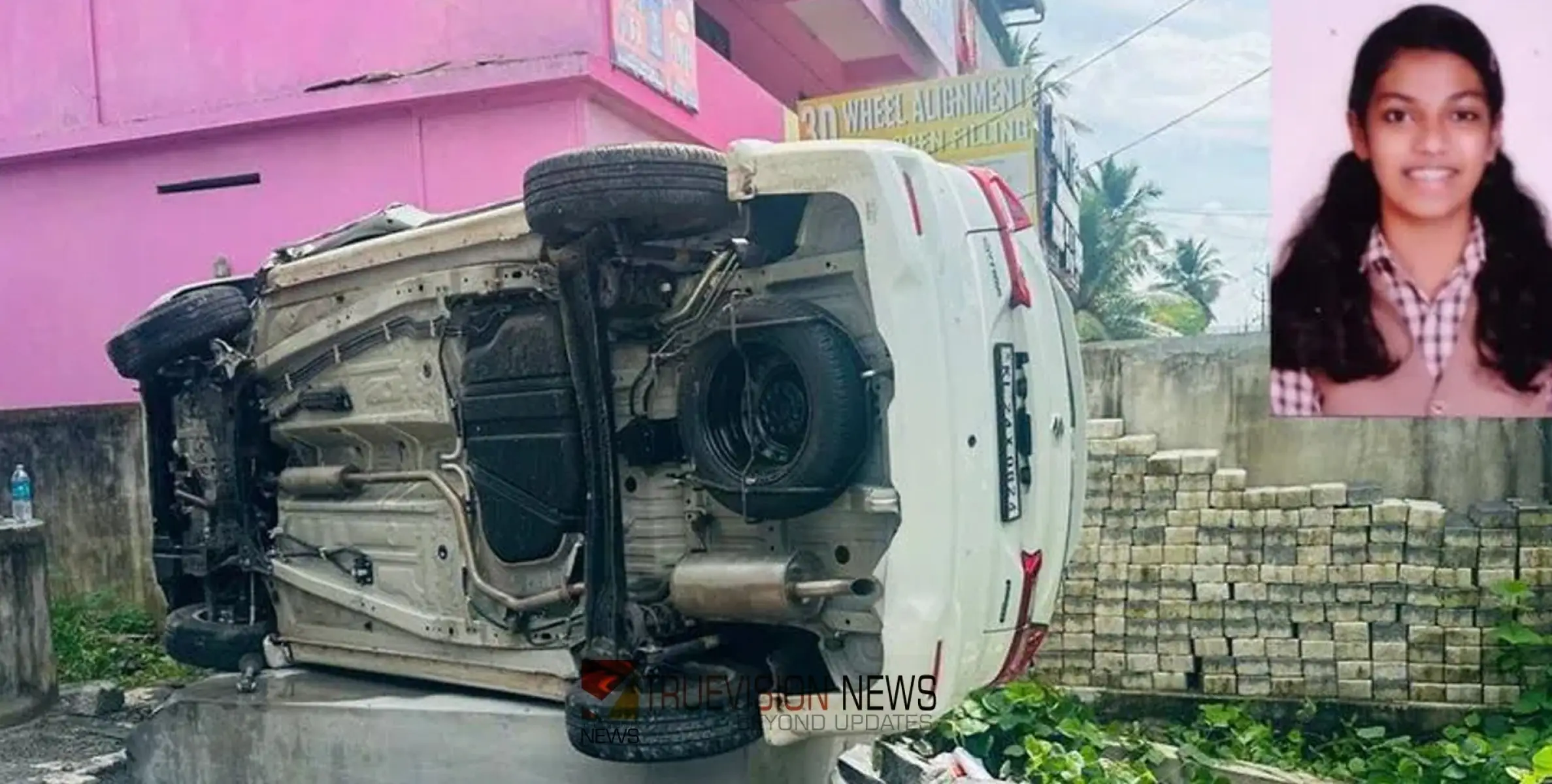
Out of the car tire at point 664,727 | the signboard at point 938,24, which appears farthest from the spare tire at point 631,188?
the signboard at point 938,24

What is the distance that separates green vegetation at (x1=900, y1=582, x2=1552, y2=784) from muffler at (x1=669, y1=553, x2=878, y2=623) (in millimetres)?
1889

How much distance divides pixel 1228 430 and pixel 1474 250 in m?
1.76

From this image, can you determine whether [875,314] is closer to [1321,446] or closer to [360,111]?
[1321,446]

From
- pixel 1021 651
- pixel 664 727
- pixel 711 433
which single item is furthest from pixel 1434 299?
pixel 664 727

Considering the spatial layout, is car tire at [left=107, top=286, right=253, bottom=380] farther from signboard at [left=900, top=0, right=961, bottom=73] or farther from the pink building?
signboard at [left=900, top=0, right=961, bottom=73]

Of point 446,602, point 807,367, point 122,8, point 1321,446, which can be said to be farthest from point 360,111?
point 1321,446

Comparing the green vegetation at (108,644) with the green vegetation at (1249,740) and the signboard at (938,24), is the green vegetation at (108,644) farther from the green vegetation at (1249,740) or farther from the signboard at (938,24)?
the signboard at (938,24)

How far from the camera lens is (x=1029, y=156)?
10953 millimetres

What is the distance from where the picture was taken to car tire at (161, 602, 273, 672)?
14.3 feet

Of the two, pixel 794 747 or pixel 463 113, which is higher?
pixel 463 113

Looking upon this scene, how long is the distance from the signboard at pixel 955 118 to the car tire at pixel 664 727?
8225 millimetres

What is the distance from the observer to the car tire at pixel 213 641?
14.3 feet

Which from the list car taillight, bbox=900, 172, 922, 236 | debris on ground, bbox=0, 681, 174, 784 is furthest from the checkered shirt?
debris on ground, bbox=0, 681, 174, 784

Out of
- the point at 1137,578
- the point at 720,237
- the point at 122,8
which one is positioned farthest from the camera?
the point at 122,8
